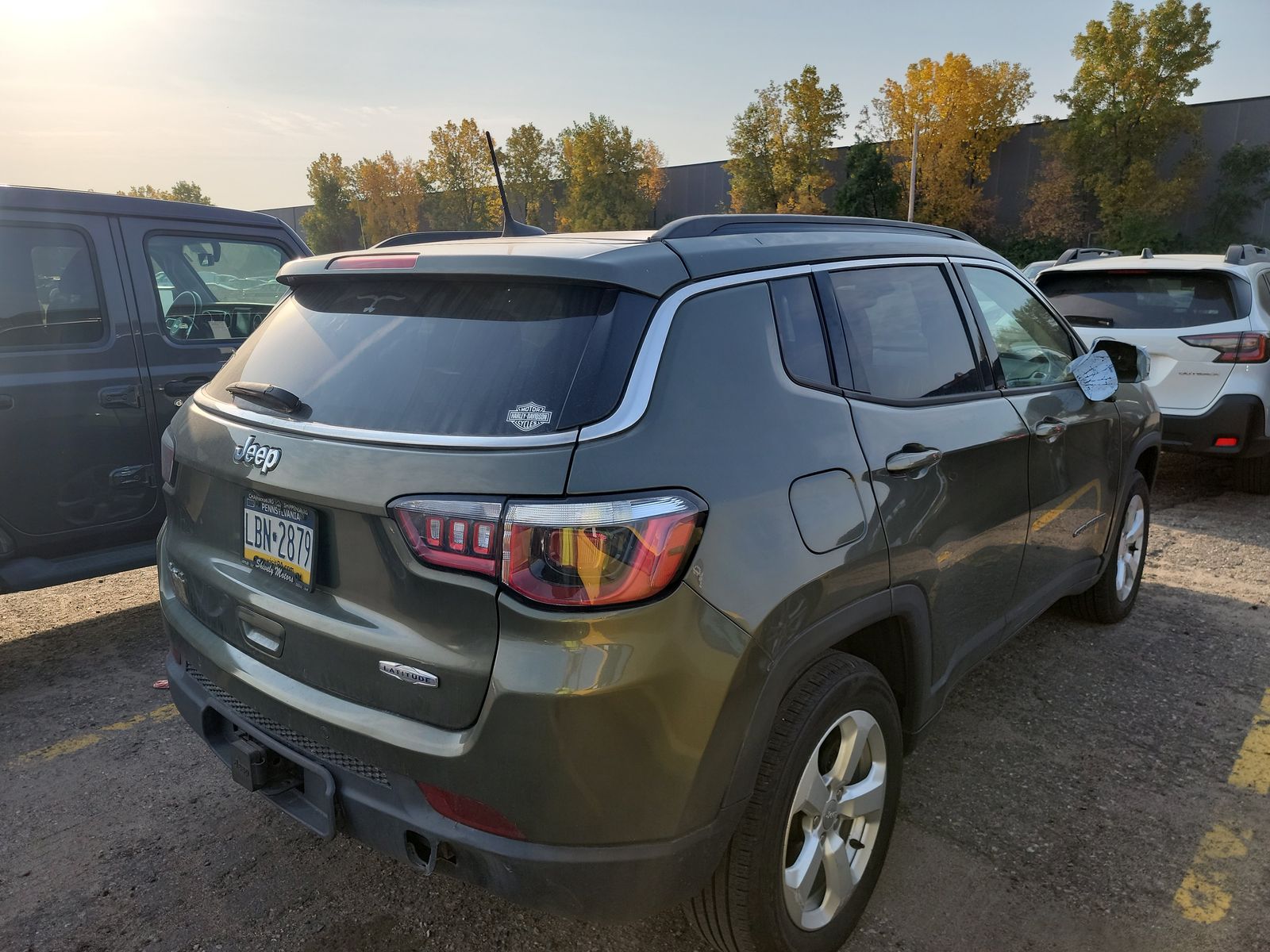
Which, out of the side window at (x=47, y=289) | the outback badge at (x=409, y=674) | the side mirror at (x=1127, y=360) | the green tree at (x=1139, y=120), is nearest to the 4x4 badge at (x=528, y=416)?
the outback badge at (x=409, y=674)

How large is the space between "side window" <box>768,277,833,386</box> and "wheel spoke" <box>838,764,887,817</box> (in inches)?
39.8

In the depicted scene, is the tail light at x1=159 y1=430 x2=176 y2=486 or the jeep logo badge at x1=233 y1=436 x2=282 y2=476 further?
the tail light at x1=159 y1=430 x2=176 y2=486

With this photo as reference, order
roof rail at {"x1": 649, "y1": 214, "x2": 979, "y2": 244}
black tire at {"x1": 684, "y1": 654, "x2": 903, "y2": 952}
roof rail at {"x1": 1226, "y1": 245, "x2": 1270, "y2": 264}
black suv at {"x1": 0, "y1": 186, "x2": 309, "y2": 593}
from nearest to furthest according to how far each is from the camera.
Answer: black tire at {"x1": 684, "y1": 654, "x2": 903, "y2": 952}
roof rail at {"x1": 649, "y1": 214, "x2": 979, "y2": 244}
black suv at {"x1": 0, "y1": 186, "x2": 309, "y2": 593}
roof rail at {"x1": 1226, "y1": 245, "x2": 1270, "y2": 264}

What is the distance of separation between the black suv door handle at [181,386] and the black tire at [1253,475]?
7.07m

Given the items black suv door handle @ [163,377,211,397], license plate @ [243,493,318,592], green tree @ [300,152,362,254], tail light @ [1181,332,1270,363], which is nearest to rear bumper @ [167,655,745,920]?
license plate @ [243,493,318,592]

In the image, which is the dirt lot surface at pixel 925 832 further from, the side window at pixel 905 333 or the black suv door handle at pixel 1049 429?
the side window at pixel 905 333

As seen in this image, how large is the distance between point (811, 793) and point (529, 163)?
57.8 metres

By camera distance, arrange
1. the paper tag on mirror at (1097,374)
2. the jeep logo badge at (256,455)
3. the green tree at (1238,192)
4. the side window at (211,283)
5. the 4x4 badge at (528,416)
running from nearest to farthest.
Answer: the 4x4 badge at (528,416) < the jeep logo badge at (256,455) < the paper tag on mirror at (1097,374) < the side window at (211,283) < the green tree at (1238,192)

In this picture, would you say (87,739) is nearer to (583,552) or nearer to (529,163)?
(583,552)

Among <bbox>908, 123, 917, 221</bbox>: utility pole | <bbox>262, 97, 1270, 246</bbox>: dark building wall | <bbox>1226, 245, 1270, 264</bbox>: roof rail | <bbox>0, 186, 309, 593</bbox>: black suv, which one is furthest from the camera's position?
<bbox>908, 123, 917, 221</bbox>: utility pole

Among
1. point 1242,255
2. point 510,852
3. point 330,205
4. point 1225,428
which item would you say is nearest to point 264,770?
point 510,852

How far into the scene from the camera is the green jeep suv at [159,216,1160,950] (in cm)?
165

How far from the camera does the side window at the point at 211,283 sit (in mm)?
4230

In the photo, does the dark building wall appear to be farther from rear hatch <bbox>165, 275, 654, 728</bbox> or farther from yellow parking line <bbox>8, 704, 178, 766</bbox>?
rear hatch <bbox>165, 275, 654, 728</bbox>
